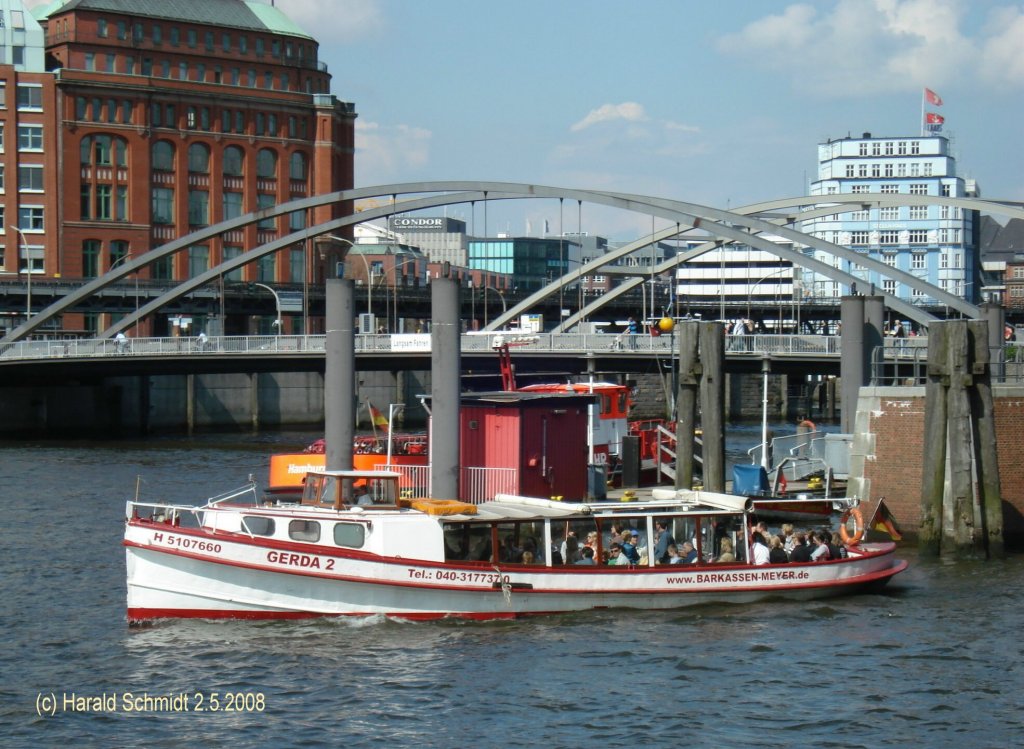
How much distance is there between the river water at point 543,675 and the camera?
82.6 ft

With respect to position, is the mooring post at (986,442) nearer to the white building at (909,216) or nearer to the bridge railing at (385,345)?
the bridge railing at (385,345)

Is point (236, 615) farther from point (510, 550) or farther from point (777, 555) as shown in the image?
point (777, 555)

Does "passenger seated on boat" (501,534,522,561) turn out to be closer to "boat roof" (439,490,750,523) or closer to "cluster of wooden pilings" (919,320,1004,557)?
"boat roof" (439,490,750,523)

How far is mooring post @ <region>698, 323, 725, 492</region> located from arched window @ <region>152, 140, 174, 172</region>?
316 feet

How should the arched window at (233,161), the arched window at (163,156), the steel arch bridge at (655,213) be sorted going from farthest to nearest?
the arched window at (233,161)
the arched window at (163,156)
the steel arch bridge at (655,213)

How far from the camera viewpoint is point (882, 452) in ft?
139

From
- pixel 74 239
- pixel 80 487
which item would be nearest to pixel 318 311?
pixel 74 239

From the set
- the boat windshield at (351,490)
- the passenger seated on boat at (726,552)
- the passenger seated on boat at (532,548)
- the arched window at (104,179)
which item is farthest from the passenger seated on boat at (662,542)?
the arched window at (104,179)

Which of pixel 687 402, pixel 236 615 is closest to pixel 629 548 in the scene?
pixel 236 615

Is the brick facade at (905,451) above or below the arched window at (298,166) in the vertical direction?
below

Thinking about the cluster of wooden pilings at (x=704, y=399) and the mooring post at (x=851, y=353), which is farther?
the mooring post at (x=851, y=353)

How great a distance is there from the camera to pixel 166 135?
130000mm

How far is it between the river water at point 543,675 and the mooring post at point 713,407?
771cm

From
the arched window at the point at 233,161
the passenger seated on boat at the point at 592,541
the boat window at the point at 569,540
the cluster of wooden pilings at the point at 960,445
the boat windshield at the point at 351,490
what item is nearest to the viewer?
the boat windshield at the point at 351,490
